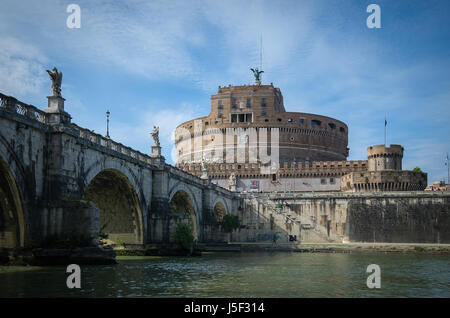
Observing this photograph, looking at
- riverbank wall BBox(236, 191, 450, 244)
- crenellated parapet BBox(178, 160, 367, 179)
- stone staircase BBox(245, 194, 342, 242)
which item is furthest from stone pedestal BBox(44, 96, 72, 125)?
crenellated parapet BBox(178, 160, 367, 179)

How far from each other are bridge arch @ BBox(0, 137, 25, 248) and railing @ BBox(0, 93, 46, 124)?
85.8 inches

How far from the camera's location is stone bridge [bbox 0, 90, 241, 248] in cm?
2334

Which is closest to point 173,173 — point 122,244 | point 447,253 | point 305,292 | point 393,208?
point 122,244

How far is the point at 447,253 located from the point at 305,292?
123ft

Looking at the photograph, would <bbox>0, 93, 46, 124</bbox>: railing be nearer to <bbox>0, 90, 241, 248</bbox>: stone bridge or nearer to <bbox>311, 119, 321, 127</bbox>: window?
<bbox>0, 90, 241, 248</bbox>: stone bridge

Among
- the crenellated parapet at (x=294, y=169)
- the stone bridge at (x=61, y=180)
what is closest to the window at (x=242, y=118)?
the crenellated parapet at (x=294, y=169)

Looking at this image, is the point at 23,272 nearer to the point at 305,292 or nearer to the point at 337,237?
the point at 305,292

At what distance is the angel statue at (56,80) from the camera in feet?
83.9

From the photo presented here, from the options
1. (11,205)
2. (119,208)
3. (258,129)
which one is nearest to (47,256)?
(11,205)

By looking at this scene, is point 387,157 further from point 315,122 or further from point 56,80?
point 56,80

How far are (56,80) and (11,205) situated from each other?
747 centimetres

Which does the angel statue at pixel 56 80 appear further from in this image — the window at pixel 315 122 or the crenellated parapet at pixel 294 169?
the window at pixel 315 122

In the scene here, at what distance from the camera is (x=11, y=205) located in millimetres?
23594
